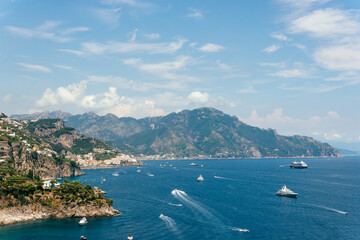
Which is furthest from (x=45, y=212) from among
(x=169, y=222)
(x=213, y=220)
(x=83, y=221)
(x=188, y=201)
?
(x=188, y=201)

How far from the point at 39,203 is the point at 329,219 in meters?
131

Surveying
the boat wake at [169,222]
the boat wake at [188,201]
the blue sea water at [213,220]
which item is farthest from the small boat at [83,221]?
the boat wake at [188,201]

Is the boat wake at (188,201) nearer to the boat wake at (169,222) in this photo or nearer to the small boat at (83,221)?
the boat wake at (169,222)

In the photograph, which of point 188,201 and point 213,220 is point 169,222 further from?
point 188,201

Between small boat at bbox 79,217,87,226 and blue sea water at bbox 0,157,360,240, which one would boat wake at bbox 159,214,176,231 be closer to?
blue sea water at bbox 0,157,360,240

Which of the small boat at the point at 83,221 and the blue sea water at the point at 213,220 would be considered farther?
the small boat at the point at 83,221

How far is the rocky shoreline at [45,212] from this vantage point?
381 feet

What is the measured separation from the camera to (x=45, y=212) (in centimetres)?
12369

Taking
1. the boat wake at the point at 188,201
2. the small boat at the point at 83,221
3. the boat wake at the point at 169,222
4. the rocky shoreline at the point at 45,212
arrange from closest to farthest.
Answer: the boat wake at the point at 169,222 → the small boat at the point at 83,221 → the rocky shoreline at the point at 45,212 → the boat wake at the point at 188,201

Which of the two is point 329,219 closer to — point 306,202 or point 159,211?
point 306,202

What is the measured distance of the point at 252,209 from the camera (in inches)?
5684

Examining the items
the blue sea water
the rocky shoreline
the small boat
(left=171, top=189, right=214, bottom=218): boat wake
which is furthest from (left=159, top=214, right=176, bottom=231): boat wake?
the small boat

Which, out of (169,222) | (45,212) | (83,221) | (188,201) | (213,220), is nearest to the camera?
(83,221)

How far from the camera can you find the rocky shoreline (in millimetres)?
116250
